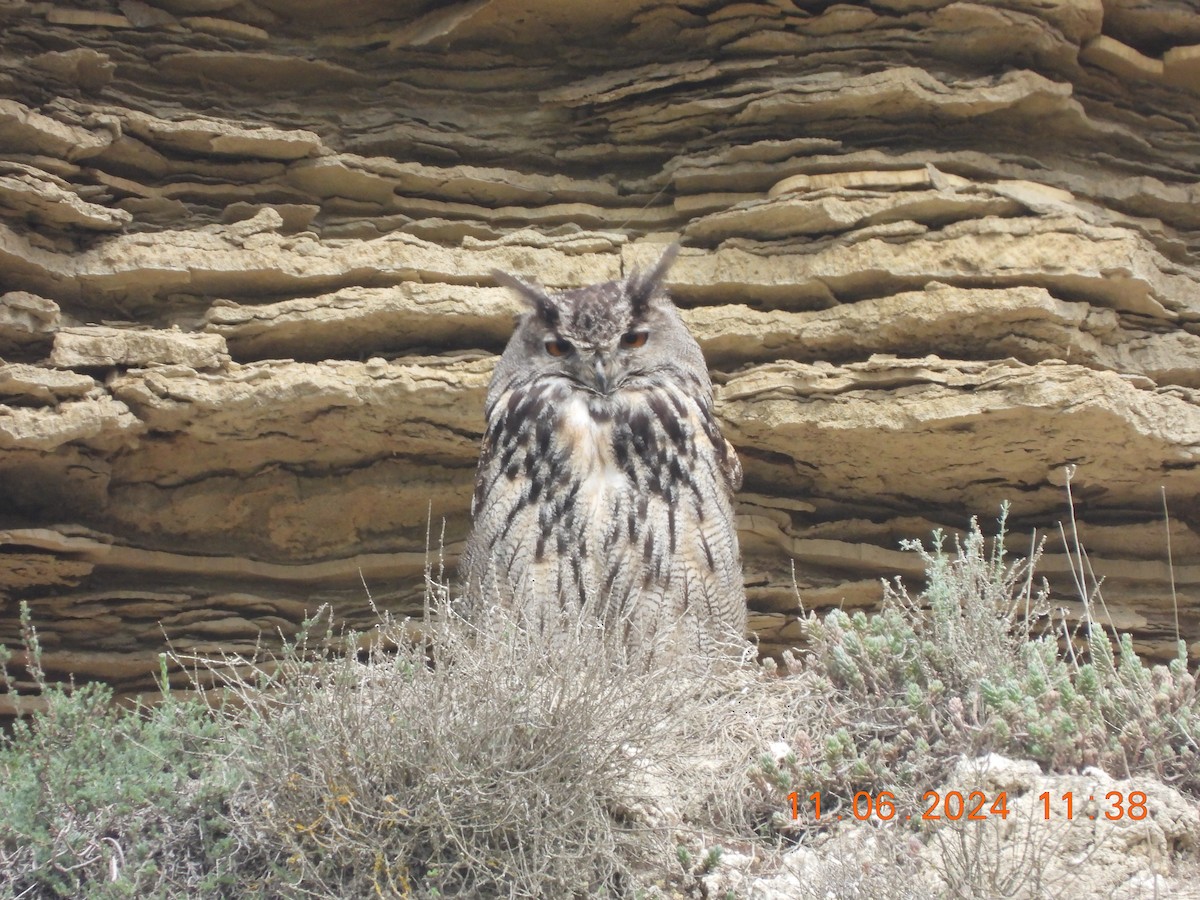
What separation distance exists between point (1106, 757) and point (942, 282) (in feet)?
9.23

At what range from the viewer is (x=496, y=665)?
2867mm

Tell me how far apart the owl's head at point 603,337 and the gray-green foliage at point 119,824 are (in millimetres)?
1781

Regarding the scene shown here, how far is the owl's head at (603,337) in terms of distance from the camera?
4164mm

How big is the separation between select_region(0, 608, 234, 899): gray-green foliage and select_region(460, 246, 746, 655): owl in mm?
1151

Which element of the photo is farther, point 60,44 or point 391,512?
point 391,512

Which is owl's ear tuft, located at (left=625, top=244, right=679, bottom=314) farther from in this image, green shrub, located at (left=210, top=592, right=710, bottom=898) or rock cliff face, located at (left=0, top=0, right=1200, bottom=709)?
A: green shrub, located at (left=210, top=592, right=710, bottom=898)

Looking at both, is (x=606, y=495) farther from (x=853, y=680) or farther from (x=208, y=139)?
(x=208, y=139)

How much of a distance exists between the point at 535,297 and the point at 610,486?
82 cm

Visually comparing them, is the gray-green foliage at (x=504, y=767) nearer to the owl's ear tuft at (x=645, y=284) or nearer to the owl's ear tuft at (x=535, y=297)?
the owl's ear tuft at (x=535, y=297)

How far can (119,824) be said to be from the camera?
291 cm

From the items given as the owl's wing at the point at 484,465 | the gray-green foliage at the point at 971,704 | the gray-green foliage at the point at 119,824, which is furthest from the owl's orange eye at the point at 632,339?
the gray-green foliage at the point at 119,824

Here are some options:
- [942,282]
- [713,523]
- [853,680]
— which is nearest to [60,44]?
[713,523]
